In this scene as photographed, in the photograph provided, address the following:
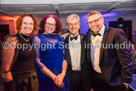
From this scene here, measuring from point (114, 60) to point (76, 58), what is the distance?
66 cm

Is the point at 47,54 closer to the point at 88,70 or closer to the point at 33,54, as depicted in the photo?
the point at 33,54

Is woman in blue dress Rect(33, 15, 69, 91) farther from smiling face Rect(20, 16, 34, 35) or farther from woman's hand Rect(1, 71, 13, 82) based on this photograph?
woman's hand Rect(1, 71, 13, 82)

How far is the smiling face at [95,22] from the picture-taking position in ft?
6.98

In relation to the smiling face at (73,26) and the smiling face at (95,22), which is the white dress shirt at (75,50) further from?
the smiling face at (95,22)

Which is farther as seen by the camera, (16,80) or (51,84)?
(51,84)

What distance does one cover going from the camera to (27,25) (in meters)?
2.02

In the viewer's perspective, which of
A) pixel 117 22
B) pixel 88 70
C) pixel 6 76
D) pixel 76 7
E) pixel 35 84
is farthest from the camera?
pixel 76 7

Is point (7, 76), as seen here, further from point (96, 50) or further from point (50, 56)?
point (96, 50)

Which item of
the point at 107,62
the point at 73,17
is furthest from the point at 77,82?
the point at 73,17

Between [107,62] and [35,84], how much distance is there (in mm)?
1319

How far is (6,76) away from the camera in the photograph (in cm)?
197

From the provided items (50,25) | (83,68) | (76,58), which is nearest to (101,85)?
(83,68)

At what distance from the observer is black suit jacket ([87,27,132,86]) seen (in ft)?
5.97

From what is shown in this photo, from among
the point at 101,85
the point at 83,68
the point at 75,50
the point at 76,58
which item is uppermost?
the point at 75,50
